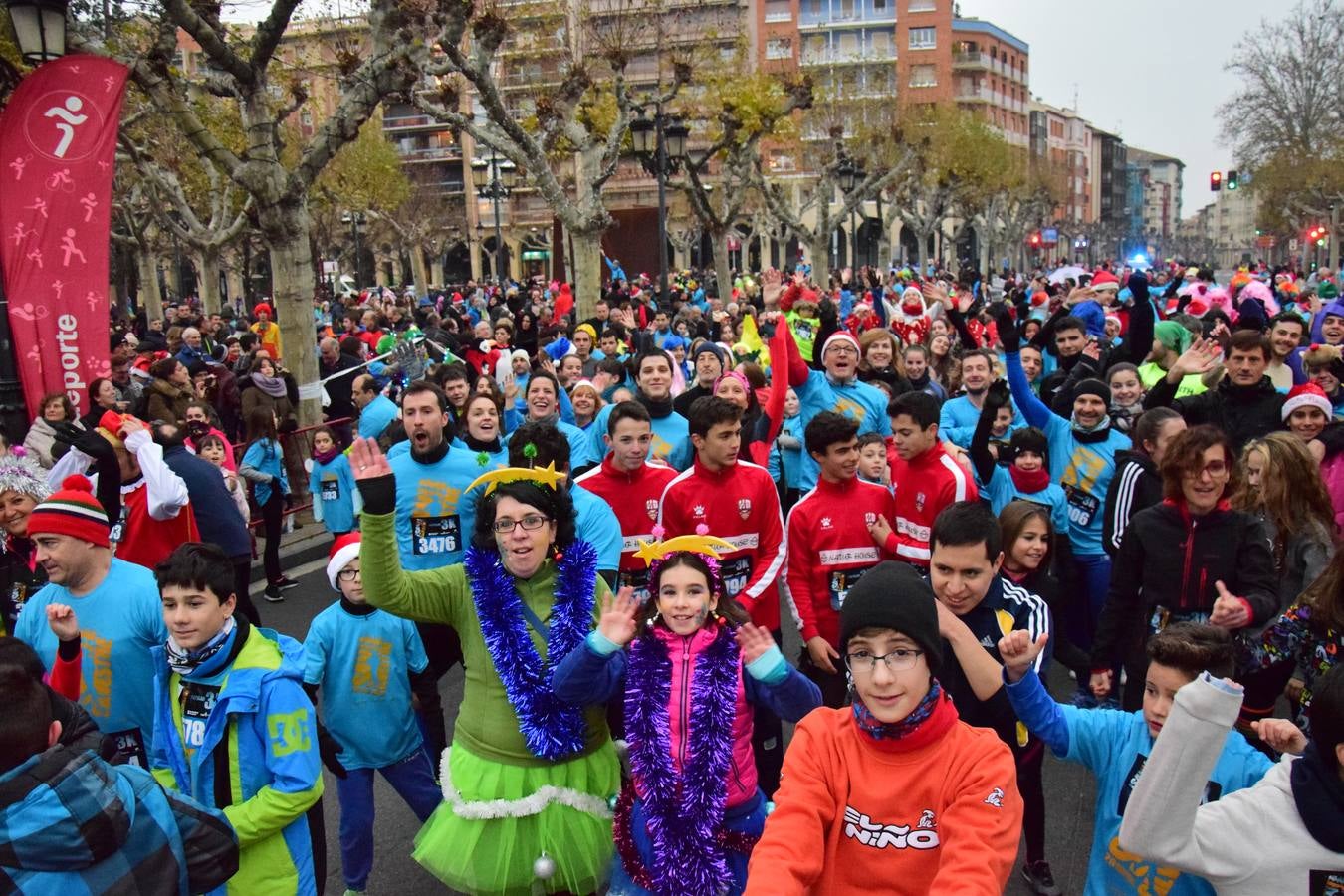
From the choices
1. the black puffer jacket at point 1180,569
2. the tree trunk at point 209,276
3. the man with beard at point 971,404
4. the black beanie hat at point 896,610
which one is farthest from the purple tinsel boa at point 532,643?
the tree trunk at point 209,276

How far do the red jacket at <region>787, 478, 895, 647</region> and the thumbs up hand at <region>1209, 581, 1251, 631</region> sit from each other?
1.45 m

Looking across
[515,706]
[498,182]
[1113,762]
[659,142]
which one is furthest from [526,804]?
[498,182]

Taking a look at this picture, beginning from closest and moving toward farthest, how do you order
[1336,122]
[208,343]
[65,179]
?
1. [65,179]
2. [208,343]
3. [1336,122]

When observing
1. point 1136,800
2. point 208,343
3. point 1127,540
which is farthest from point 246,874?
point 208,343

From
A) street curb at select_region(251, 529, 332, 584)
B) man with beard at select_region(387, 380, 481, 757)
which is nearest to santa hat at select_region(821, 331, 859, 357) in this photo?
man with beard at select_region(387, 380, 481, 757)

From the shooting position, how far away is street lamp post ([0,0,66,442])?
801cm

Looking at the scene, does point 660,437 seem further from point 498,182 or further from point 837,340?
point 498,182

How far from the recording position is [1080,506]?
610cm

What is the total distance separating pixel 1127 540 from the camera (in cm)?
457

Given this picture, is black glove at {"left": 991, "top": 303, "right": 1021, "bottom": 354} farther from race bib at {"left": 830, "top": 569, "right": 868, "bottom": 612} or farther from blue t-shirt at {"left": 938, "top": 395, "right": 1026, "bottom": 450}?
race bib at {"left": 830, "top": 569, "right": 868, "bottom": 612}

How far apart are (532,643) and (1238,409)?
5118 mm

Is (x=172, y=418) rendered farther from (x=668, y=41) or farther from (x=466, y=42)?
(x=668, y=41)

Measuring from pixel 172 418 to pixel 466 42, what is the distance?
16.3m

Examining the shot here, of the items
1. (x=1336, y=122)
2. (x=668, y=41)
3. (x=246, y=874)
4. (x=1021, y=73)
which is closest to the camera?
(x=246, y=874)
